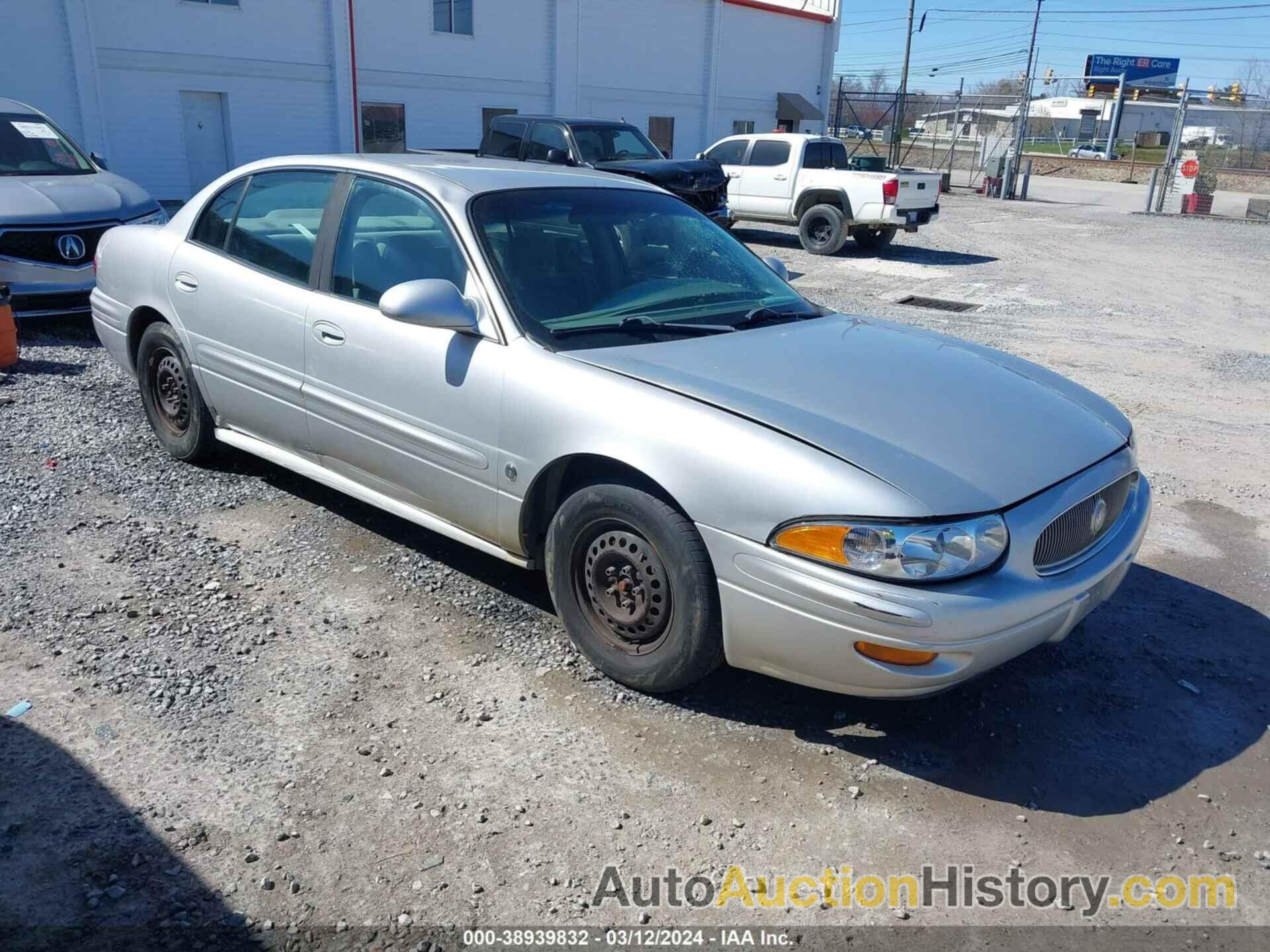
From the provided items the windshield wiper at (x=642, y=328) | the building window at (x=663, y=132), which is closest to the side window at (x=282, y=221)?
the windshield wiper at (x=642, y=328)

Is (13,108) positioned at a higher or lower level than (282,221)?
higher

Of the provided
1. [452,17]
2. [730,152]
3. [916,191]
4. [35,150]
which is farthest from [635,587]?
[452,17]

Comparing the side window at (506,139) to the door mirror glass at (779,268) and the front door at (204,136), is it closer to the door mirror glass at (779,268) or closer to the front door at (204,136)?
the front door at (204,136)

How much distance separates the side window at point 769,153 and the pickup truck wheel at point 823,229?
1.03 metres

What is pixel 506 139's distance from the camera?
50.6ft

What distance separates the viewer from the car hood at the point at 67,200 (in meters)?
7.90

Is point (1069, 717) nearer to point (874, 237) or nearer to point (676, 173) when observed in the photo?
point (676, 173)

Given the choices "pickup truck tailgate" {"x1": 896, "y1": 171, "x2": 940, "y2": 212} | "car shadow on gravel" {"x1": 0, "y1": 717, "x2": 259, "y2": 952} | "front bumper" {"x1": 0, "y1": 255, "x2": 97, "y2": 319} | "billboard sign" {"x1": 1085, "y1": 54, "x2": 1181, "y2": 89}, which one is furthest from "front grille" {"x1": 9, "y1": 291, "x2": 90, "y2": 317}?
"billboard sign" {"x1": 1085, "y1": 54, "x2": 1181, "y2": 89}

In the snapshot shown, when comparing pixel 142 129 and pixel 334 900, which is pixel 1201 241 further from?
pixel 334 900

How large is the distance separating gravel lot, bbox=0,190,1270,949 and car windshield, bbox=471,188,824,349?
942 mm

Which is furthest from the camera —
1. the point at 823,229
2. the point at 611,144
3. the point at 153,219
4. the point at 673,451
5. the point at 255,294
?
the point at 823,229

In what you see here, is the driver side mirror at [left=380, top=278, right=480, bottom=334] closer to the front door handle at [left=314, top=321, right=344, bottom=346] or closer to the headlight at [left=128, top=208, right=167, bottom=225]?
the front door handle at [left=314, top=321, right=344, bottom=346]

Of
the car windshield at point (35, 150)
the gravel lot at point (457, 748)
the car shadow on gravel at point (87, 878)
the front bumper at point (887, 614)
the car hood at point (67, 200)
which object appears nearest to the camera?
the car shadow on gravel at point (87, 878)

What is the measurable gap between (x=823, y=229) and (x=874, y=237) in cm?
93
